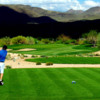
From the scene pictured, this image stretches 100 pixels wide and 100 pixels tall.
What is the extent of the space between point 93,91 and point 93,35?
203 feet

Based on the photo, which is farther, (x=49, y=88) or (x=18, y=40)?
(x=18, y=40)

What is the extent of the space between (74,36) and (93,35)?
87.0 metres

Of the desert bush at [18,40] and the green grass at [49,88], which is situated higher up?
the green grass at [49,88]

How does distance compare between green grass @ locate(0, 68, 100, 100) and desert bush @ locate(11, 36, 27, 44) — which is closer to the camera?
green grass @ locate(0, 68, 100, 100)

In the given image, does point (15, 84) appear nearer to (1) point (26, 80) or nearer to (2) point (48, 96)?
(1) point (26, 80)

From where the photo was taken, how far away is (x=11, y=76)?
1723 cm

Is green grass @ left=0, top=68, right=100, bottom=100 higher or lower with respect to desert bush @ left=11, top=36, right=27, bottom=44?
higher

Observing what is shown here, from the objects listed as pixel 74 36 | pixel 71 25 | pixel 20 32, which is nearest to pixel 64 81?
pixel 74 36

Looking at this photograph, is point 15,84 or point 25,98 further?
point 15,84

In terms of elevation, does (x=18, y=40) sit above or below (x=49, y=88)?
below

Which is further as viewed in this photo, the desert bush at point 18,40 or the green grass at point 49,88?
the desert bush at point 18,40

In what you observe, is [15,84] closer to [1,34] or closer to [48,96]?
[48,96]

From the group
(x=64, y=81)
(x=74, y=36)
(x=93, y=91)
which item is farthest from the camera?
(x=74, y=36)

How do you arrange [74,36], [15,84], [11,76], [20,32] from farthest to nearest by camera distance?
[20,32], [74,36], [11,76], [15,84]
